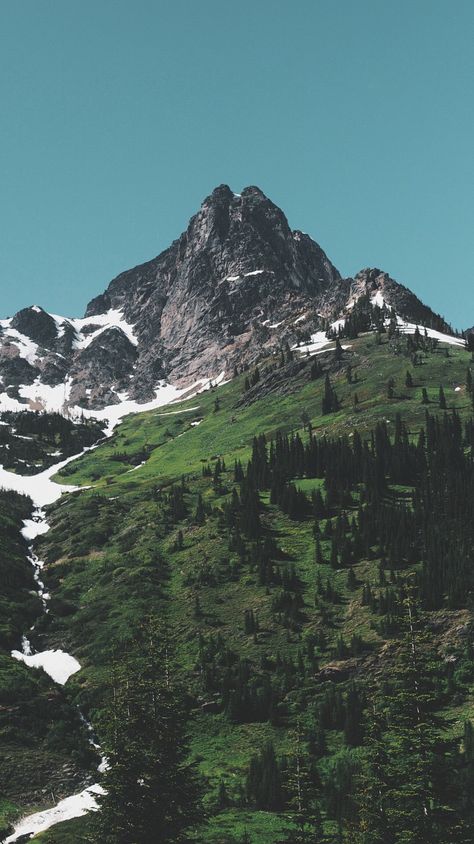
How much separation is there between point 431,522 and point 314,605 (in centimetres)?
3025

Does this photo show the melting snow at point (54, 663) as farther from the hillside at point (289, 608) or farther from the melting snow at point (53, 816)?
the melting snow at point (53, 816)

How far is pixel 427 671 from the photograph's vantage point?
3916 centimetres

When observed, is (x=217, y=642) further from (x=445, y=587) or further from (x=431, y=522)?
(x=431, y=522)

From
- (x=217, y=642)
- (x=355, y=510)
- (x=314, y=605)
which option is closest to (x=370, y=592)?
(x=314, y=605)

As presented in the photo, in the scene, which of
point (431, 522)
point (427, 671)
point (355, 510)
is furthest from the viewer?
point (355, 510)

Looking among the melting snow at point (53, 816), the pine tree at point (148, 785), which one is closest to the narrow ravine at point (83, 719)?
the melting snow at point (53, 816)

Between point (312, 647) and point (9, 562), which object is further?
point (9, 562)

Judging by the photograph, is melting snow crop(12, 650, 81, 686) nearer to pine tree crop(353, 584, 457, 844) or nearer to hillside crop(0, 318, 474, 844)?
hillside crop(0, 318, 474, 844)

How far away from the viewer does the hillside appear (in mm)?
76625

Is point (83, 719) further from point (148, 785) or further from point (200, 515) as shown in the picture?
point (148, 785)

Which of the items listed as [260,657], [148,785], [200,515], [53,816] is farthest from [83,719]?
[148,785]

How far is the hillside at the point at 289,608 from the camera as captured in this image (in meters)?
76.6

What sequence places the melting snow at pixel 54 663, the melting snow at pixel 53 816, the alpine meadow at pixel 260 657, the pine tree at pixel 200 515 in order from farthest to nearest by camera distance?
the pine tree at pixel 200 515 < the melting snow at pixel 54 663 < the melting snow at pixel 53 816 < the alpine meadow at pixel 260 657

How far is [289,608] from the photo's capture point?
395 feet
